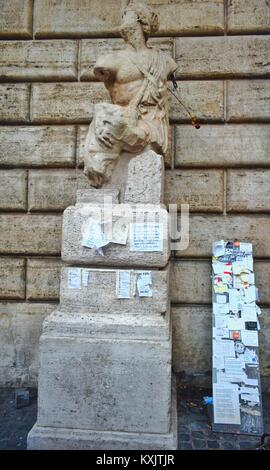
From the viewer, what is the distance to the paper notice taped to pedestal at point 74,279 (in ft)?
8.71

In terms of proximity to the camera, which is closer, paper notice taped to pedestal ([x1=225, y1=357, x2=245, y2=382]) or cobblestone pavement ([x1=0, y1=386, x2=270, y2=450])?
cobblestone pavement ([x1=0, y1=386, x2=270, y2=450])

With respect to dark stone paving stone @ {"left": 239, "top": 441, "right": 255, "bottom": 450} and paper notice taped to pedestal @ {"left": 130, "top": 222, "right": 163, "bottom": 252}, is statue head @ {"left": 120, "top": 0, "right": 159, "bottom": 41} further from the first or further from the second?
dark stone paving stone @ {"left": 239, "top": 441, "right": 255, "bottom": 450}

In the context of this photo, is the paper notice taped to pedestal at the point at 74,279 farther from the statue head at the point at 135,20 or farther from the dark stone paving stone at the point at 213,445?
the statue head at the point at 135,20

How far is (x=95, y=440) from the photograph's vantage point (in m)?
2.44

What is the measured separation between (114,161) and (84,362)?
161 cm

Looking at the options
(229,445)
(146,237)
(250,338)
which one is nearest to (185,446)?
(229,445)

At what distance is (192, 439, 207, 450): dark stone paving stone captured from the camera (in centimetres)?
267

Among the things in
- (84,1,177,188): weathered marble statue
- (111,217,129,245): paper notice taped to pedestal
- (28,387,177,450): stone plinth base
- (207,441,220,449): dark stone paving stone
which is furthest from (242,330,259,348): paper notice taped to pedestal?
(84,1,177,188): weathered marble statue

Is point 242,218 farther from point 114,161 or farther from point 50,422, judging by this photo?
point 50,422

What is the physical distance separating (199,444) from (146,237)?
5.58ft

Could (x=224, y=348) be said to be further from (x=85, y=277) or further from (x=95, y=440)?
(x=85, y=277)

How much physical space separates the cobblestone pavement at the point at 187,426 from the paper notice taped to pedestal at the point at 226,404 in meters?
0.12

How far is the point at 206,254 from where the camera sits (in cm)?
388

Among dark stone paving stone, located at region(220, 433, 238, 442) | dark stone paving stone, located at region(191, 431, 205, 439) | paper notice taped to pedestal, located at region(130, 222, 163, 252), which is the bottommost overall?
dark stone paving stone, located at region(220, 433, 238, 442)
